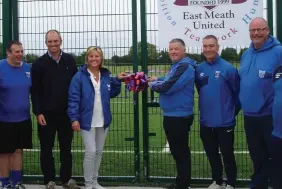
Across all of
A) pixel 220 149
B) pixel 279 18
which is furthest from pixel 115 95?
pixel 279 18

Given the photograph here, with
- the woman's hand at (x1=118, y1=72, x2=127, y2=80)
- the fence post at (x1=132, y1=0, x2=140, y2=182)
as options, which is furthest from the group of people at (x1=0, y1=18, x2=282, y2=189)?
the fence post at (x1=132, y1=0, x2=140, y2=182)

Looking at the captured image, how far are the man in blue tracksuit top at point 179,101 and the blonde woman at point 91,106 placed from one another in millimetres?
693

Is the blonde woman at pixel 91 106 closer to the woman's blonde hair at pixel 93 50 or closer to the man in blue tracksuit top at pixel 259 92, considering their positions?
the woman's blonde hair at pixel 93 50

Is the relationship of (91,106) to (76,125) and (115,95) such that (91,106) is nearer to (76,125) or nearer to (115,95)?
(76,125)

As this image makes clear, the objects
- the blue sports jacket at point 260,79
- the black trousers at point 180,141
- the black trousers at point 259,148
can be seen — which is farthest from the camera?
the black trousers at point 180,141

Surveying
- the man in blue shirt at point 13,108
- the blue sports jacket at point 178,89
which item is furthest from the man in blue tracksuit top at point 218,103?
the man in blue shirt at point 13,108

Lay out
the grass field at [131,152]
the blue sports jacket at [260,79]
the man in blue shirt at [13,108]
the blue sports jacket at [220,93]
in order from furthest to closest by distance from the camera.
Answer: the grass field at [131,152] < the man in blue shirt at [13,108] < the blue sports jacket at [220,93] < the blue sports jacket at [260,79]

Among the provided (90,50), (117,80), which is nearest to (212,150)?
(117,80)

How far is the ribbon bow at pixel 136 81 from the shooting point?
5.95 m

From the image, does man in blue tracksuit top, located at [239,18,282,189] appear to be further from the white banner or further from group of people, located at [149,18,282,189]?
the white banner

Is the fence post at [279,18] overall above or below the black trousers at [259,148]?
Result: above

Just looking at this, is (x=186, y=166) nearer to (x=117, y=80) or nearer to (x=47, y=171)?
(x=117, y=80)

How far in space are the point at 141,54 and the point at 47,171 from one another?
2.06m

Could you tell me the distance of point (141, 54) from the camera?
20.8 feet
